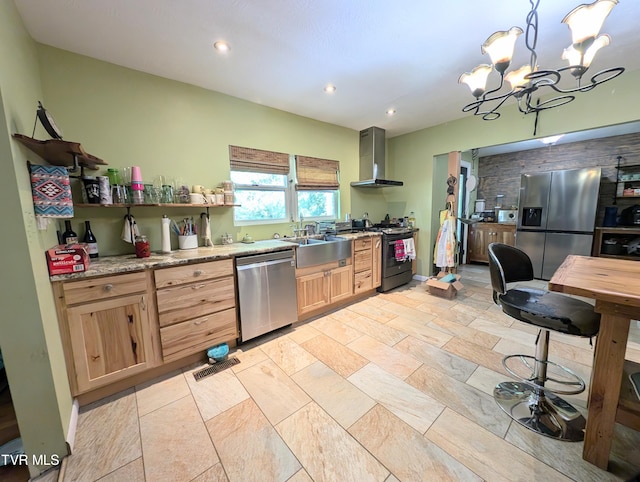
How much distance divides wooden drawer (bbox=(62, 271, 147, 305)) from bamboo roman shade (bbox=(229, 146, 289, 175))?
1.56 m

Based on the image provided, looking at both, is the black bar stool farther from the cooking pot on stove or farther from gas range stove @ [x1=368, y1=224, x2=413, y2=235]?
the cooking pot on stove

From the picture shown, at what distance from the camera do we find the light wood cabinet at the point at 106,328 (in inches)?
60.6

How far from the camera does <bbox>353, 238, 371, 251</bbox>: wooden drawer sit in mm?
3240

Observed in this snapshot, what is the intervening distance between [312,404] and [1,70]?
2400 millimetres

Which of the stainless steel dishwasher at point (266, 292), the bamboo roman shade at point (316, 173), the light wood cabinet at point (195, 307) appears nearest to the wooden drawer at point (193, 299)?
the light wood cabinet at point (195, 307)

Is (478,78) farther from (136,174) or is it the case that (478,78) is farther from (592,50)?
(136,174)

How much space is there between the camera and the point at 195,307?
1.99m

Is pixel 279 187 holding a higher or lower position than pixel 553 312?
higher

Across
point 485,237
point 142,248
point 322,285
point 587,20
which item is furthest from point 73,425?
point 485,237

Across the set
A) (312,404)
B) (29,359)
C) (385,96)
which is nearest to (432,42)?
(385,96)

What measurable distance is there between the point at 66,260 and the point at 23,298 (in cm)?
38

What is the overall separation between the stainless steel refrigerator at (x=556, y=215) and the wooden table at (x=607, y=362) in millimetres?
3611

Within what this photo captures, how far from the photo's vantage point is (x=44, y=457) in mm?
1257

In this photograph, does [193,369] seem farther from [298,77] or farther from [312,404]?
[298,77]
